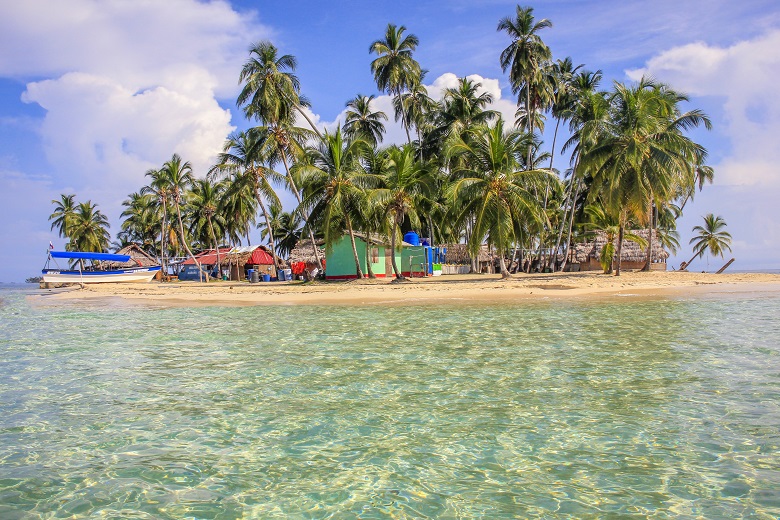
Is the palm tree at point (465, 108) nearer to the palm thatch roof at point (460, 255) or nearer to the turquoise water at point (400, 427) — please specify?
the palm thatch roof at point (460, 255)

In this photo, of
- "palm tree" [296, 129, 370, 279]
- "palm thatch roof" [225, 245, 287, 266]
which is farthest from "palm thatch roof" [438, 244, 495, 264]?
"palm tree" [296, 129, 370, 279]

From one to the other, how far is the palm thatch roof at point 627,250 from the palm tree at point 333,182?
59.4 feet

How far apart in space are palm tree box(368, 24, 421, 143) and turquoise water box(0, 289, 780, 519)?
29.6 meters

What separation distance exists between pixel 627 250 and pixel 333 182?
21.1 meters

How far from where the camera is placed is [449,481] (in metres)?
3.57

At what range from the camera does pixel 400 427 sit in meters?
4.69

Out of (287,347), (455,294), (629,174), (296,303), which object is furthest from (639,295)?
(287,347)

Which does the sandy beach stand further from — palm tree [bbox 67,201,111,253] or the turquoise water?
palm tree [bbox 67,201,111,253]

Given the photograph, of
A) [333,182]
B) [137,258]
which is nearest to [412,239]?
[333,182]

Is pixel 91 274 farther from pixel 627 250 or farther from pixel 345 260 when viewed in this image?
pixel 627 250

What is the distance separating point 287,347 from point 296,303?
9.56m

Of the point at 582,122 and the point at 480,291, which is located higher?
the point at 582,122

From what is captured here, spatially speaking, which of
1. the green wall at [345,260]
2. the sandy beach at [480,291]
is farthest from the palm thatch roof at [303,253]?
the sandy beach at [480,291]

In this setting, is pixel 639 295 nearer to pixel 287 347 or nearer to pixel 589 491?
pixel 287 347
